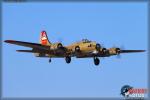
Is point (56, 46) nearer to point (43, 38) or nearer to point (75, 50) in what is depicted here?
point (75, 50)

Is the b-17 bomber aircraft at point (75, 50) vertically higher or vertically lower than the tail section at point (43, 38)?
lower

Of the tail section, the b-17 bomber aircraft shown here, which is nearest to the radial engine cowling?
the b-17 bomber aircraft

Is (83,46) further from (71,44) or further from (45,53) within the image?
(45,53)

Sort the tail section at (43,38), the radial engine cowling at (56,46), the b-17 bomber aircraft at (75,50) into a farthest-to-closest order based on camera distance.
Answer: the tail section at (43,38) → the radial engine cowling at (56,46) → the b-17 bomber aircraft at (75,50)

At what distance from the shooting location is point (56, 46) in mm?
52781

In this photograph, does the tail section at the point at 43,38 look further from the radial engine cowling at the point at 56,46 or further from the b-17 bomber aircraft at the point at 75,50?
the radial engine cowling at the point at 56,46

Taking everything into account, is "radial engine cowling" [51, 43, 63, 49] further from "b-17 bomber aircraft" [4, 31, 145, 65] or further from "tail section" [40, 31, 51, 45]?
"tail section" [40, 31, 51, 45]

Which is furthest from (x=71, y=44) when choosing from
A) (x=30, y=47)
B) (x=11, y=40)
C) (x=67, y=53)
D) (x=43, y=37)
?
(x=43, y=37)

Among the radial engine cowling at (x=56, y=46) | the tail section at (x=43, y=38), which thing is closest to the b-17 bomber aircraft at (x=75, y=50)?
the radial engine cowling at (x=56, y=46)

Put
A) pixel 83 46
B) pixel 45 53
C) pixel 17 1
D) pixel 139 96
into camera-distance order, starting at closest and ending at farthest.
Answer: pixel 139 96, pixel 17 1, pixel 83 46, pixel 45 53

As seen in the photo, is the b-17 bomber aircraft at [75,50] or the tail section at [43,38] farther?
the tail section at [43,38]

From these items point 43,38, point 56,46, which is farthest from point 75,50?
point 43,38

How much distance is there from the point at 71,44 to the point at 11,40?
367 inches

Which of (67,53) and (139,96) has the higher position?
(67,53)
